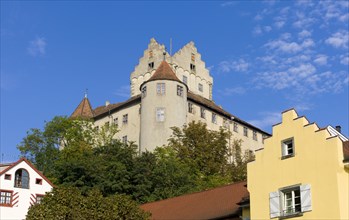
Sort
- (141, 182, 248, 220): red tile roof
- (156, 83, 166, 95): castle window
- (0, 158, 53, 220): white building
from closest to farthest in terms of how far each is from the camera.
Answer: (141, 182, 248, 220): red tile roof → (0, 158, 53, 220): white building → (156, 83, 166, 95): castle window

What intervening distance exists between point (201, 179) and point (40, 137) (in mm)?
29554

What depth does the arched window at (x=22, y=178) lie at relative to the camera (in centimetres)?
5862

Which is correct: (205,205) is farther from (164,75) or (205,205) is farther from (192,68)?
(192,68)

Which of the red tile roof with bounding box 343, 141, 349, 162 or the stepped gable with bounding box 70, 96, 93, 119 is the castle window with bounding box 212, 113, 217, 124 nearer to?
the stepped gable with bounding box 70, 96, 93, 119

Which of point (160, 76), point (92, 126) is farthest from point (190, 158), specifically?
point (92, 126)

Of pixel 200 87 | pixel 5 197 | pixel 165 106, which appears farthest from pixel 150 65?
pixel 5 197

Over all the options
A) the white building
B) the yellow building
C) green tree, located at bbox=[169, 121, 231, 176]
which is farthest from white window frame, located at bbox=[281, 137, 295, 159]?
green tree, located at bbox=[169, 121, 231, 176]

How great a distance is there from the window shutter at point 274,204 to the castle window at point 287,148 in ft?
5.55

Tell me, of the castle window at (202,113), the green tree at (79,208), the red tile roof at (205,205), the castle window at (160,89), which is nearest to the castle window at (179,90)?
the castle window at (160,89)

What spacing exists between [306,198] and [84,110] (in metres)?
76.3

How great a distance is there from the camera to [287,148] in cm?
3078

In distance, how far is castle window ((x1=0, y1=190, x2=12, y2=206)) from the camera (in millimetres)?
57109

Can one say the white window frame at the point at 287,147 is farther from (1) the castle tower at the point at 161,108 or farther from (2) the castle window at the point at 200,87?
(2) the castle window at the point at 200,87

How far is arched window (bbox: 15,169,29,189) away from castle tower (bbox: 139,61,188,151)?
2559 centimetres
